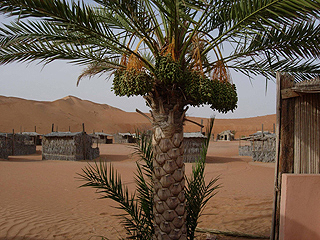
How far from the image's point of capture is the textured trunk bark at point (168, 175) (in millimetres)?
3682

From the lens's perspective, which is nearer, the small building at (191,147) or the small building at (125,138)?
the small building at (191,147)

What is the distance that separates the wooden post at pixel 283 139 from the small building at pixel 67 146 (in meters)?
15.6

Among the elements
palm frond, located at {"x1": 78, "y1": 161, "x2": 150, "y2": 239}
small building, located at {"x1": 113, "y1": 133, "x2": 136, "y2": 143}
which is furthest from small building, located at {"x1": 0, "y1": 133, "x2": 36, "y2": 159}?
palm frond, located at {"x1": 78, "y1": 161, "x2": 150, "y2": 239}

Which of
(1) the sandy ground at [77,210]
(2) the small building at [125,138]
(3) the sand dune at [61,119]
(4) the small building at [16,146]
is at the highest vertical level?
(3) the sand dune at [61,119]

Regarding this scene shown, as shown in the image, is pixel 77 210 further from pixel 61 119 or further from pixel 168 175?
pixel 61 119

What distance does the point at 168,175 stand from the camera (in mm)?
3654

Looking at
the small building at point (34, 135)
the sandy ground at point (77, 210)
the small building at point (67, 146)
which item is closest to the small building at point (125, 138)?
the small building at point (34, 135)

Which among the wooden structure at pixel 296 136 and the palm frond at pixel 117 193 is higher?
the wooden structure at pixel 296 136

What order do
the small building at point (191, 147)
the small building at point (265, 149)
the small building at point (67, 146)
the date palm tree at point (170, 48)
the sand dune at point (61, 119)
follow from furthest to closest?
the sand dune at point (61, 119), the small building at point (265, 149), the small building at point (191, 147), the small building at point (67, 146), the date palm tree at point (170, 48)

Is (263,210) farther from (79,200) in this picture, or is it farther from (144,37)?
(144,37)

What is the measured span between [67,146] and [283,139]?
53.7ft

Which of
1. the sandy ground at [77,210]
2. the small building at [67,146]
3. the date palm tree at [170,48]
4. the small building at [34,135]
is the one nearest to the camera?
the date palm tree at [170,48]

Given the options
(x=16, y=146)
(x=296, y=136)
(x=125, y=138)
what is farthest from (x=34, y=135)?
(x=296, y=136)

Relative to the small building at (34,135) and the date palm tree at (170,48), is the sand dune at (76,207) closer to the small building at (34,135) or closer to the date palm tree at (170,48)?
the date palm tree at (170,48)
